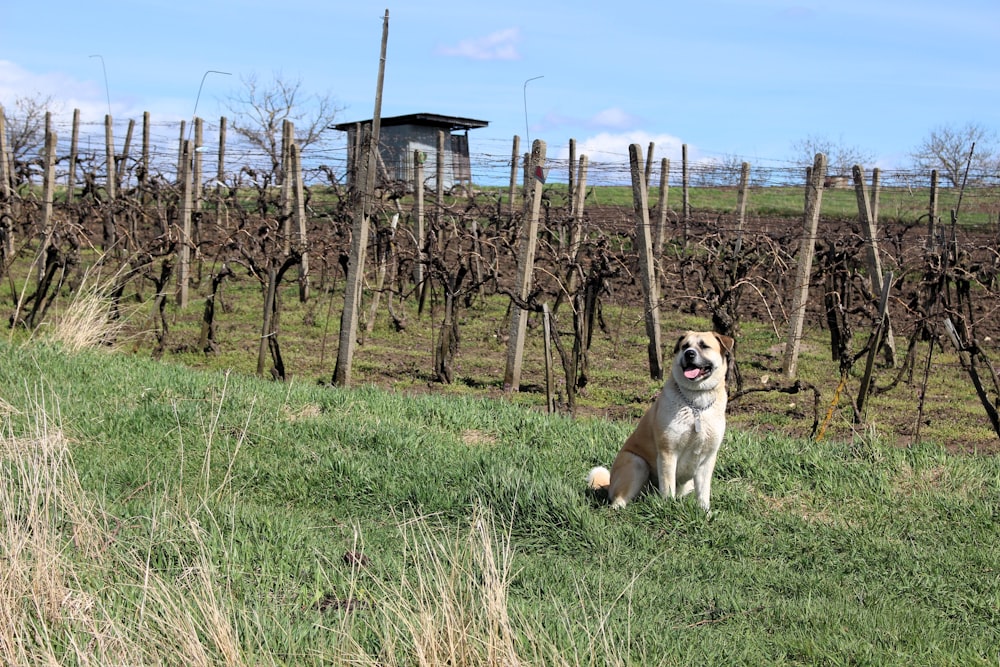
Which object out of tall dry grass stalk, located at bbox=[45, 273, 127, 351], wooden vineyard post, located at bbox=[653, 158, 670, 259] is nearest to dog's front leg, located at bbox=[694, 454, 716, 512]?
tall dry grass stalk, located at bbox=[45, 273, 127, 351]

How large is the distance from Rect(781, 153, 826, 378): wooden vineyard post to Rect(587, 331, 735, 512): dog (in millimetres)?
5408

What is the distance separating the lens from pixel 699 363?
557 centimetres

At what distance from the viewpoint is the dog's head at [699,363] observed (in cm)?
557

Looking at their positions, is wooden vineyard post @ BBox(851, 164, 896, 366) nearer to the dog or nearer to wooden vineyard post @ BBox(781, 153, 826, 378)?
wooden vineyard post @ BBox(781, 153, 826, 378)

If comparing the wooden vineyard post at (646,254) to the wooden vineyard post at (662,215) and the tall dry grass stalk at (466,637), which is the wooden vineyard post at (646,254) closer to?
the wooden vineyard post at (662,215)

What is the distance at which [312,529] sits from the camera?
5.50 metres

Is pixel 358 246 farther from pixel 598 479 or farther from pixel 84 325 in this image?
pixel 598 479

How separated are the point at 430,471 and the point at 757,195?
30.2 metres

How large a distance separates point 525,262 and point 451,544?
5644 mm

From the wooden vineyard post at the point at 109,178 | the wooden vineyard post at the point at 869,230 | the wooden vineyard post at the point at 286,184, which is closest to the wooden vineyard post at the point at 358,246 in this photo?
the wooden vineyard post at the point at 869,230

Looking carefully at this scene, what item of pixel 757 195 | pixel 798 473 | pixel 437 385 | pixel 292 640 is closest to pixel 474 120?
pixel 757 195

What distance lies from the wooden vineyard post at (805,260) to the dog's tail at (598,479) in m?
5.33

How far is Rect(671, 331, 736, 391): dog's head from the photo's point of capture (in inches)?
219

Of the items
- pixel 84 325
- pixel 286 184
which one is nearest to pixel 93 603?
pixel 84 325
